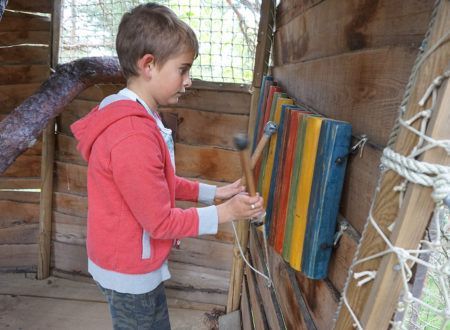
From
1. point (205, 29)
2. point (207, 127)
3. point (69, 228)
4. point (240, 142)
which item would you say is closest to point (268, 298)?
point (240, 142)

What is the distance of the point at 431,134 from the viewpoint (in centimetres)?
55

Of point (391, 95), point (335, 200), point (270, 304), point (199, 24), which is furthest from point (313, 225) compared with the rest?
point (199, 24)

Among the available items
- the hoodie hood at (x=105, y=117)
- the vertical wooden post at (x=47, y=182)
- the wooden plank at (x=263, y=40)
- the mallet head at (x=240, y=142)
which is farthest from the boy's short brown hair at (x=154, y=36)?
the vertical wooden post at (x=47, y=182)

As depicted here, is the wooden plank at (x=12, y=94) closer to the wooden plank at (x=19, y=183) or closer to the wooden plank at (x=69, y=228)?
the wooden plank at (x=19, y=183)

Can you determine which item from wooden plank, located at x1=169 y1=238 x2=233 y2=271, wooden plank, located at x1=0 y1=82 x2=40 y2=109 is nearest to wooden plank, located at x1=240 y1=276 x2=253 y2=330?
wooden plank, located at x1=169 y1=238 x2=233 y2=271

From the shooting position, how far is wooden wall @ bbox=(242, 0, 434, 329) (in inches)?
27.9

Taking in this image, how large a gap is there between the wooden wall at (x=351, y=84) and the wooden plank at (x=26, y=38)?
205 cm

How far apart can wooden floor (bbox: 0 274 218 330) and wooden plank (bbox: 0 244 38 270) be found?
83 millimetres

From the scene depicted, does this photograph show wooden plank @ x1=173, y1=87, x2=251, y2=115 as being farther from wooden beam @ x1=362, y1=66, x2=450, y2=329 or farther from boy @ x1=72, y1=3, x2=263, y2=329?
wooden beam @ x1=362, y1=66, x2=450, y2=329

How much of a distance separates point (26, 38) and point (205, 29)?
1332 mm

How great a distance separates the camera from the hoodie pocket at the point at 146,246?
126 cm

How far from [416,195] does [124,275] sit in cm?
100

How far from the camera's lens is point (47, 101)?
217 centimetres

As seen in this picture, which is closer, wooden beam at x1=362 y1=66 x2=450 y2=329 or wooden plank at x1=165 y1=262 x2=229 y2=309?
wooden beam at x1=362 y1=66 x2=450 y2=329
